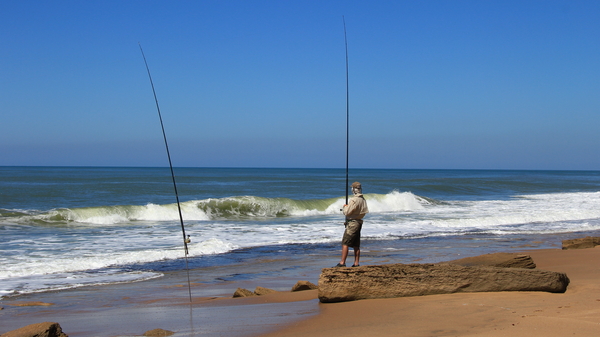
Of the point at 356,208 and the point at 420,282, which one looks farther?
the point at 356,208

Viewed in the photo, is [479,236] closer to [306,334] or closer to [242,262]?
[242,262]

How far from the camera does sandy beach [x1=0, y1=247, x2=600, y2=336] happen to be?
372 centimetres

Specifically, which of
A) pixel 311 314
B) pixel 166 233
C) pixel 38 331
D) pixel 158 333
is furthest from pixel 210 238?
pixel 38 331

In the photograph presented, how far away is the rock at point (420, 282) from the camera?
15.9 ft

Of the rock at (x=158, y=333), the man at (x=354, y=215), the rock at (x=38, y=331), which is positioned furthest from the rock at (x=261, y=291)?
the rock at (x=38, y=331)

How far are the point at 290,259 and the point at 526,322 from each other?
557 centimetres

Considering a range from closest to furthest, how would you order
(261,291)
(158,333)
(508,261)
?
(158,333), (261,291), (508,261)

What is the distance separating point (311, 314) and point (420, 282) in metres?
1.16

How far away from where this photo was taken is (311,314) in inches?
177

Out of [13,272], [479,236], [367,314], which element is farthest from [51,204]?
[367,314]

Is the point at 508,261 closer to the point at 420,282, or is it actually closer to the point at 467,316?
the point at 420,282

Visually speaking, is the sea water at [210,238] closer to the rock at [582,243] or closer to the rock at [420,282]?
the rock at [582,243]

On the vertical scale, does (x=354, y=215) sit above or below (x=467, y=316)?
above

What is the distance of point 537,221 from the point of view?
16.0 m
